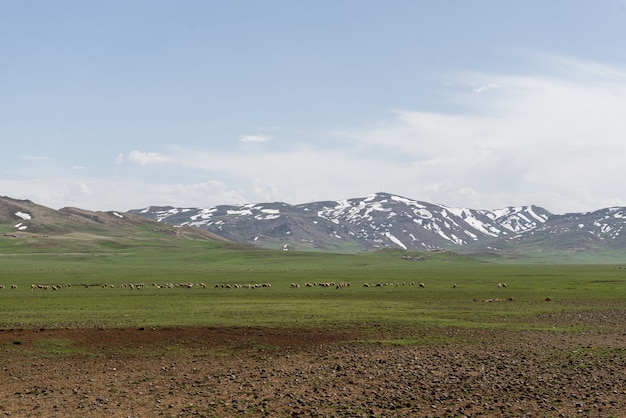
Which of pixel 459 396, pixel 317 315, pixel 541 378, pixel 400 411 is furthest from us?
pixel 317 315

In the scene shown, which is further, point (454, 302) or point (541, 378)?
point (454, 302)

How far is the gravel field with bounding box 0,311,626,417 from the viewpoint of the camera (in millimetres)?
23984

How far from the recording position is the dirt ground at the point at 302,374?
24.0m

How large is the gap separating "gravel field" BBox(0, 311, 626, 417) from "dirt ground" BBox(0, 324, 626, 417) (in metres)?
0.06

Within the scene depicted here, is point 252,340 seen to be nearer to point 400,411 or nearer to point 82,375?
point 82,375

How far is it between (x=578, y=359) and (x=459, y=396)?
35.9 ft

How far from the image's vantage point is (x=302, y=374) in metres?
29.7

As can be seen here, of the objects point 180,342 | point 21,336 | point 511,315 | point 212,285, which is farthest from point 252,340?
point 212,285

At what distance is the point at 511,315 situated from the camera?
182 ft

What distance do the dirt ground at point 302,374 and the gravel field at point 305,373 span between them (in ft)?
0.21

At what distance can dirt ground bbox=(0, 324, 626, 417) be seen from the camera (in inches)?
944

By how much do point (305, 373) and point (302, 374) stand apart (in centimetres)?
27

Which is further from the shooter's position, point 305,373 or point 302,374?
point 305,373

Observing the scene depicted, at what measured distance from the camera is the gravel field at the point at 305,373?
24.0 meters
